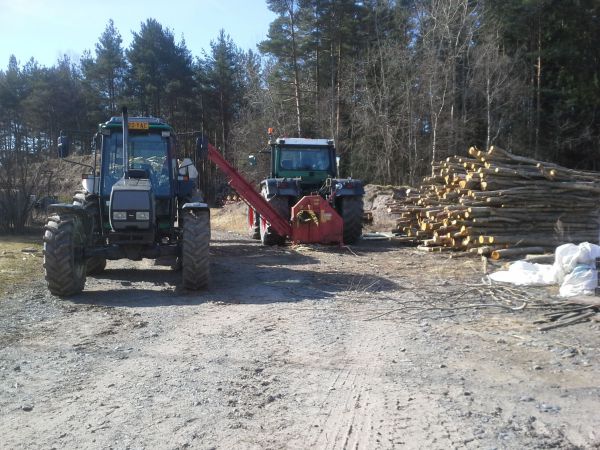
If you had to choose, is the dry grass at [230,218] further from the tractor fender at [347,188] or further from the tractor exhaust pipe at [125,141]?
the tractor exhaust pipe at [125,141]

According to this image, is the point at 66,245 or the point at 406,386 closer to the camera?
the point at 406,386

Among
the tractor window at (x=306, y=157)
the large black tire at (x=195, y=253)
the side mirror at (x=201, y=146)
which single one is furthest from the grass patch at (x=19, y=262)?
the tractor window at (x=306, y=157)

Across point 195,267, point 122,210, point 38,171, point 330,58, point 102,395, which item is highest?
point 330,58

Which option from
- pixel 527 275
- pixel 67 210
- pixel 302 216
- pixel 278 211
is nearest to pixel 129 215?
pixel 67 210

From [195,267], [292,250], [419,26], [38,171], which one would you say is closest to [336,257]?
[292,250]

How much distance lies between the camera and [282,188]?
14133 millimetres

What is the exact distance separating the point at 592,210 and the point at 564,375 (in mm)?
9033

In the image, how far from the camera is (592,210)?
12578mm

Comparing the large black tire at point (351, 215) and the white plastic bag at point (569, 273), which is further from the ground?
the large black tire at point (351, 215)

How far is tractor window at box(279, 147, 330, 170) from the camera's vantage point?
15656 millimetres

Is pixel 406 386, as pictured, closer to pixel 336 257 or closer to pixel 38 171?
pixel 336 257

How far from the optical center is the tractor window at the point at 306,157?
15656mm

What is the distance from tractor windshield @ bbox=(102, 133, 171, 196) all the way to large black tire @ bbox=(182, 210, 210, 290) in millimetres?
1605

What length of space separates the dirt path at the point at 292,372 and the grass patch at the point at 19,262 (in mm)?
1165
